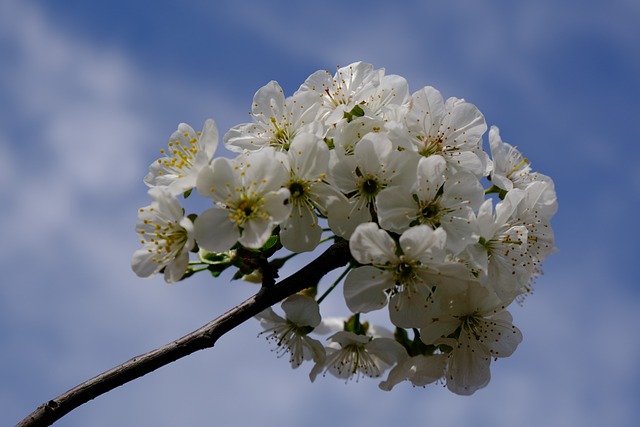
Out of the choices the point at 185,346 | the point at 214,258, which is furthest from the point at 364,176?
the point at 185,346

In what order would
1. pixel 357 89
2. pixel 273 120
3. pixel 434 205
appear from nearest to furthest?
1. pixel 434 205
2. pixel 273 120
3. pixel 357 89

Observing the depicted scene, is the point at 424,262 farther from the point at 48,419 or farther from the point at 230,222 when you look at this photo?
the point at 48,419

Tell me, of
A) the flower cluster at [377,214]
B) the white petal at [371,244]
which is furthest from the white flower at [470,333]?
the white petal at [371,244]

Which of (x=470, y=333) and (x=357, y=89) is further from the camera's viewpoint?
(x=357, y=89)

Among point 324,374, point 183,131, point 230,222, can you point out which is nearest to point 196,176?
point 230,222

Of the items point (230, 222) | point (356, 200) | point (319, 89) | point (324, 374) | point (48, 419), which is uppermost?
point (319, 89)

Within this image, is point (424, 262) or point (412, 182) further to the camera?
point (412, 182)

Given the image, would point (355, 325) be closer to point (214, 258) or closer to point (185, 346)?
point (214, 258)
